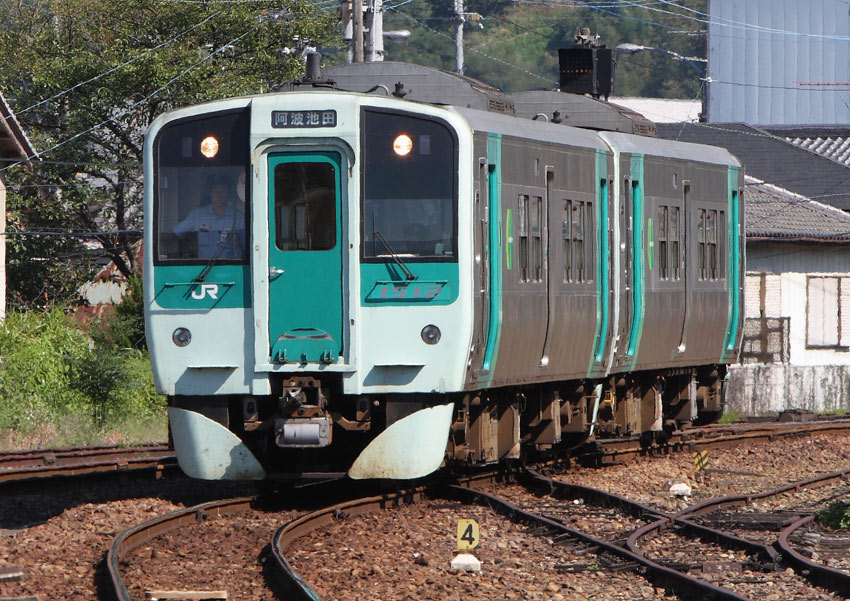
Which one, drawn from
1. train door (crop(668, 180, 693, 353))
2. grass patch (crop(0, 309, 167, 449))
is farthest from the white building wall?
grass patch (crop(0, 309, 167, 449))

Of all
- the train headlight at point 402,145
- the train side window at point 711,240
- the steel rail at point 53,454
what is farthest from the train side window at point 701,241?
the steel rail at point 53,454

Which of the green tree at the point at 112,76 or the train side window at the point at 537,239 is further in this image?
the green tree at the point at 112,76

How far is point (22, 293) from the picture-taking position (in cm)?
3056

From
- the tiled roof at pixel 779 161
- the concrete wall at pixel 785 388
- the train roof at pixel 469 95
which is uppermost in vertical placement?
the tiled roof at pixel 779 161

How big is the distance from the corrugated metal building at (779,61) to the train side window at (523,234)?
38.7m

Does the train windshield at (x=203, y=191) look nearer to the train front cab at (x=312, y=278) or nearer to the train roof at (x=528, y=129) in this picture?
the train front cab at (x=312, y=278)

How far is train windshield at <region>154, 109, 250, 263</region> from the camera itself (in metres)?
10.9

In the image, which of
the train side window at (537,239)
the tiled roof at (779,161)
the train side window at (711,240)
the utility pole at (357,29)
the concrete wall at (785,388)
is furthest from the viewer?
the tiled roof at (779,161)

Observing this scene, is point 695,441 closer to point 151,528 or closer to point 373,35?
point 151,528

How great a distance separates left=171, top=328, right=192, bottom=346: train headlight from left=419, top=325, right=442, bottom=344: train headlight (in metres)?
1.70

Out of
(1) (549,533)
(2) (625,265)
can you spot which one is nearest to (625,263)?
(2) (625,265)

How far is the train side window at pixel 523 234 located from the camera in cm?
1191

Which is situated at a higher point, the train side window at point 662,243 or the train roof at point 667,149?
the train roof at point 667,149

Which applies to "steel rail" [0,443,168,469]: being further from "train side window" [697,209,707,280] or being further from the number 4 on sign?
the number 4 on sign
